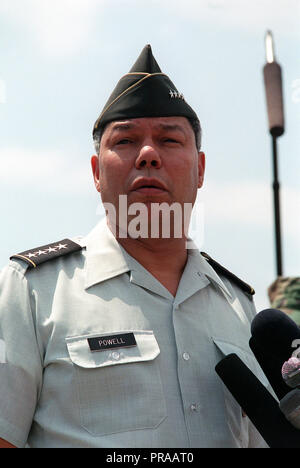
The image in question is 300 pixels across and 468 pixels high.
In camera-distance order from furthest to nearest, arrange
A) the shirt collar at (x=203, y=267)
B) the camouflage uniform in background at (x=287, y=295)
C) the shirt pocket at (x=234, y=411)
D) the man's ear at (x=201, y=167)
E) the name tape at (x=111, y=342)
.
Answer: the camouflage uniform in background at (x=287, y=295) → the man's ear at (x=201, y=167) → the shirt collar at (x=203, y=267) → the shirt pocket at (x=234, y=411) → the name tape at (x=111, y=342)

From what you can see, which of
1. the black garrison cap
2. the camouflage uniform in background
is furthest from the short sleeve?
the camouflage uniform in background

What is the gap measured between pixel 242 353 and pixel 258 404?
Result: 40cm

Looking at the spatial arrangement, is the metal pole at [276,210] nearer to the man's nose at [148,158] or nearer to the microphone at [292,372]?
the man's nose at [148,158]

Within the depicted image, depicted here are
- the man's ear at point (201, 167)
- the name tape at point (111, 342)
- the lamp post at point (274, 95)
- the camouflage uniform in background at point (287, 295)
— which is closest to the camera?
the name tape at point (111, 342)

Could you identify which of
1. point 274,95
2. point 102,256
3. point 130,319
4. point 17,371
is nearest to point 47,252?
point 102,256

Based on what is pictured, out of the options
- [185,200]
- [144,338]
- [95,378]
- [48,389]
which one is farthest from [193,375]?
[185,200]

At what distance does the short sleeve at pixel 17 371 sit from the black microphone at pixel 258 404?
67 cm

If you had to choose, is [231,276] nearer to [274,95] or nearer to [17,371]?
[17,371]

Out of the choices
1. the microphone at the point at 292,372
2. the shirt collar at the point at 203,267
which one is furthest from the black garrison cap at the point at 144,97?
the microphone at the point at 292,372

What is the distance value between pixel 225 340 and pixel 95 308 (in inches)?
22.1

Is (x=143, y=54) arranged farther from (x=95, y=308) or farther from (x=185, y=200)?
(x=95, y=308)

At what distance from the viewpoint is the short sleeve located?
2287 millimetres

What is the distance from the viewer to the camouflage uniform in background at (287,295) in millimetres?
4552

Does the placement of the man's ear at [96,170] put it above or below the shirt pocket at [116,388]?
above
